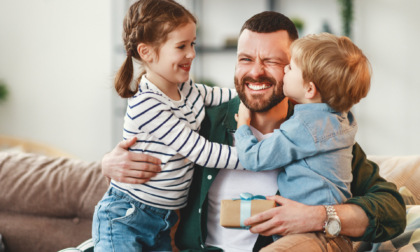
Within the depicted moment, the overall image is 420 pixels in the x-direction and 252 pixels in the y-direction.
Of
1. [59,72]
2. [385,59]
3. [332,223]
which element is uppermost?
[385,59]

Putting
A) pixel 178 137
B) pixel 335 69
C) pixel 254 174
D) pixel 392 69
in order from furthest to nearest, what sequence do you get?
pixel 392 69 → pixel 254 174 → pixel 178 137 → pixel 335 69

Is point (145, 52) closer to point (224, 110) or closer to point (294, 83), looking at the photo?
point (224, 110)

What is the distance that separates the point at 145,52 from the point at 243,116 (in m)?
0.41

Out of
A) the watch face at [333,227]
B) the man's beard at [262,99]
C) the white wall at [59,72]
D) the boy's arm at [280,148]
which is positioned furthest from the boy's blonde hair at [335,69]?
the white wall at [59,72]

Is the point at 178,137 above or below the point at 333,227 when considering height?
above

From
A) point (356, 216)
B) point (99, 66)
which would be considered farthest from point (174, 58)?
point (99, 66)

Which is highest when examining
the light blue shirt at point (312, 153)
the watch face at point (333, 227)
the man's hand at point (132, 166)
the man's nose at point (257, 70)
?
the man's nose at point (257, 70)

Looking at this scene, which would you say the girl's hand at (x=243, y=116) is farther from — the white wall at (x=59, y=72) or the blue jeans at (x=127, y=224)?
the white wall at (x=59, y=72)

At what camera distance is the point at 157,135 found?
169 centimetres

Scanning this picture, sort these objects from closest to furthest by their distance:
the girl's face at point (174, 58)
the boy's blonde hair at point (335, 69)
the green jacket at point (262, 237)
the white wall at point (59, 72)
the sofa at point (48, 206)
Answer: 1. the boy's blonde hair at point (335, 69)
2. the green jacket at point (262, 237)
3. the girl's face at point (174, 58)
4. the sofa at point (48, 206)
5. the white wall at point (59, 72)

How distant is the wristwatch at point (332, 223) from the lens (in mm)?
1512

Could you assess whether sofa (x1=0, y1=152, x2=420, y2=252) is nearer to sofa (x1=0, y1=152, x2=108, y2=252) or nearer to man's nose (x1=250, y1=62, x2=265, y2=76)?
sofa (x1=0, y1=152, x2=108, y2=252)

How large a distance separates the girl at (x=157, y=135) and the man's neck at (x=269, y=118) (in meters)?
0.23

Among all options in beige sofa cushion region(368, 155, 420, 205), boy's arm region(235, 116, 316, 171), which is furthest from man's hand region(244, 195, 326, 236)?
beige sofa cushion region(368, 155, 420, 205)
